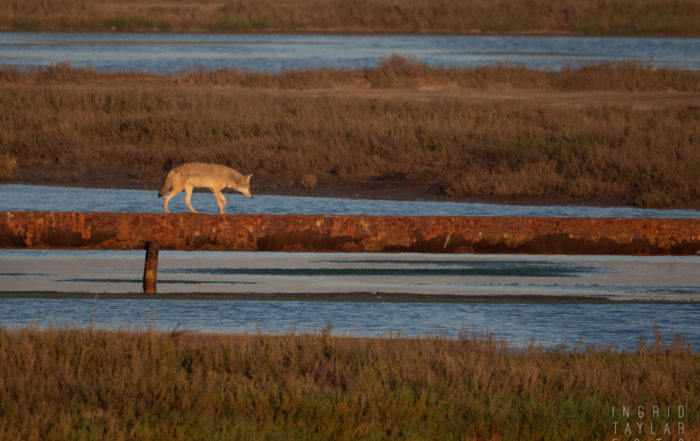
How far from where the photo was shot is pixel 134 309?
11.8 m

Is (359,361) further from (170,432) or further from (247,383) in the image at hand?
(170,432)

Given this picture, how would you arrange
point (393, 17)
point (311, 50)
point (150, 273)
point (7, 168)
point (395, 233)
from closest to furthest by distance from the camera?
point (395, 233)
point (150, 273)
point (7, 168)
point (311, 50)
point (393, 17)

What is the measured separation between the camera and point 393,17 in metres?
82.4

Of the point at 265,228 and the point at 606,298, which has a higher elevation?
the point at 265,228

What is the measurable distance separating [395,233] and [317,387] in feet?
11.5

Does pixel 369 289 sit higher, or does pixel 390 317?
pixel 390 317

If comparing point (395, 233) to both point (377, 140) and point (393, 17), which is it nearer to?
point (377, 140)

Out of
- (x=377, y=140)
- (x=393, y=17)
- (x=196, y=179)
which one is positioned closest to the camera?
(x=196, y=179)

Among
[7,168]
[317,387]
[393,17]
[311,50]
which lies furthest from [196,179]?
[393,17]

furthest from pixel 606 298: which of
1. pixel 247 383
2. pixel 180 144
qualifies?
pixel 180 144

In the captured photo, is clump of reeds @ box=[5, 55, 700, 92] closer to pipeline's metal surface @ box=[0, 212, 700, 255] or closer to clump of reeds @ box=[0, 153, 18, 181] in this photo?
clump of reeds @ box=[0, 153, 18, 181]

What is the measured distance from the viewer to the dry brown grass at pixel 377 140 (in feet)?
69.9

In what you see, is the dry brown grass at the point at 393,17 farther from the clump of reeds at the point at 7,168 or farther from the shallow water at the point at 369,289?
the shallow water at the point at 369,289

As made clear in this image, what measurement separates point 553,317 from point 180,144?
14.4 m
